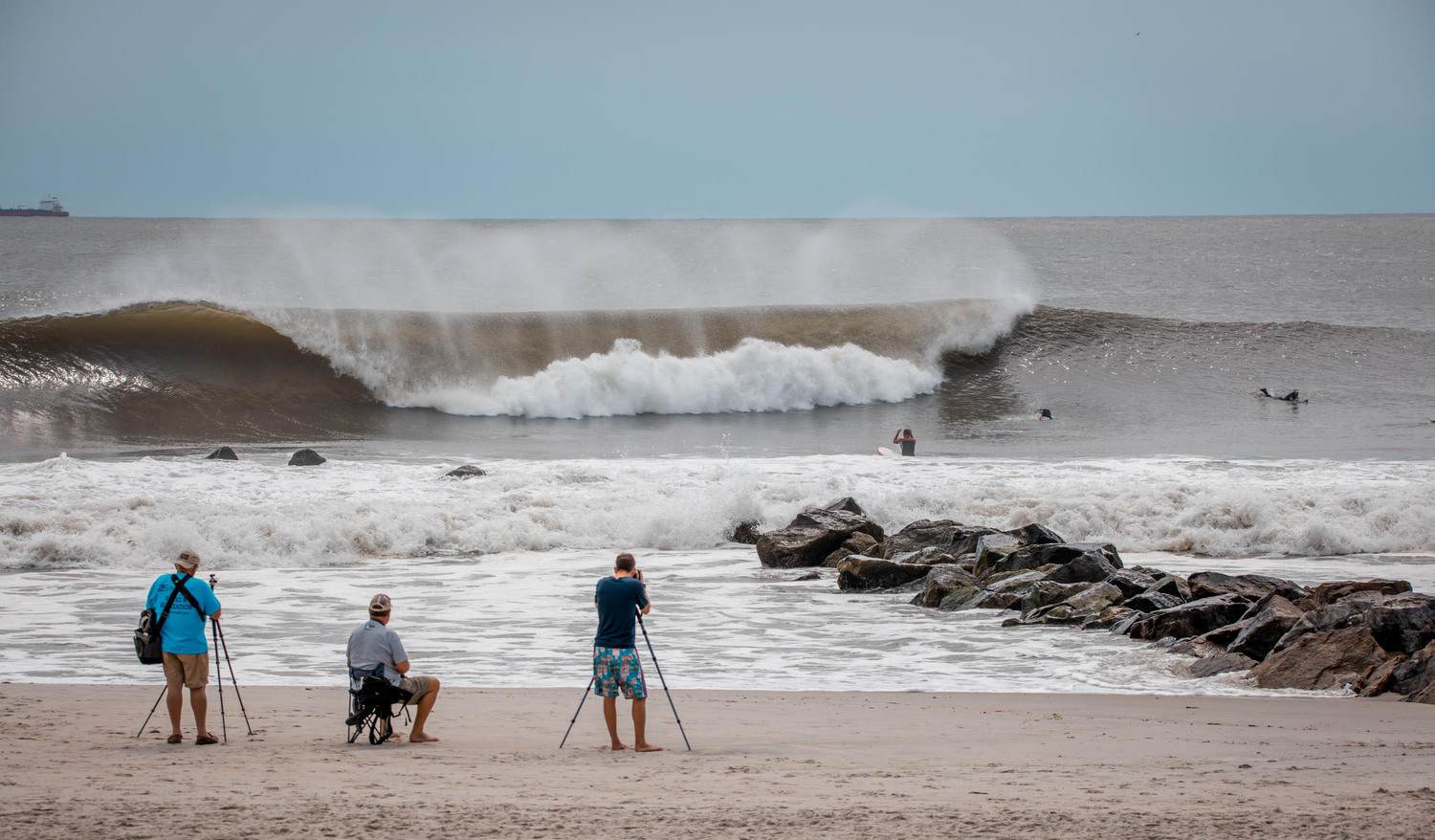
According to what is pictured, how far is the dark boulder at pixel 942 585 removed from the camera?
36.0ft

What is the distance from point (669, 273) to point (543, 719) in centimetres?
5707

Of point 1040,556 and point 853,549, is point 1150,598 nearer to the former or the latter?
point 1040,556

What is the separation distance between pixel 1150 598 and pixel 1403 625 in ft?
7.49

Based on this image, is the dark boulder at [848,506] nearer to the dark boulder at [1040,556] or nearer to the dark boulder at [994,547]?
the dark boulder at [994,547]

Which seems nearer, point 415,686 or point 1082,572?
point 415,686

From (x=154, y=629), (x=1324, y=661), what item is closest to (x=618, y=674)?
(x=154, y=629)

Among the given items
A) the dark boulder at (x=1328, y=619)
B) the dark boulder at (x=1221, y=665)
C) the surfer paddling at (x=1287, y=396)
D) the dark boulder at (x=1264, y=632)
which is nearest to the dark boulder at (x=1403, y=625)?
the dark boulder at (x=1328, y=619)

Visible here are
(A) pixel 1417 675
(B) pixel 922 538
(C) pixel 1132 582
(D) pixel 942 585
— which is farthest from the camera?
(B) pixel 922 538

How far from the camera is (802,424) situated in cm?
2473

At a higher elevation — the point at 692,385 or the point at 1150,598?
the point at 692,385

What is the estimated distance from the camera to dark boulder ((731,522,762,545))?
1457 centimetres

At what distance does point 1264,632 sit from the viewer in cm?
845

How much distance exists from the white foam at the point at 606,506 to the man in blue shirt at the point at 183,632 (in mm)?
7024

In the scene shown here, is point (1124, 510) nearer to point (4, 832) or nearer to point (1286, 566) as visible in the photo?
point (1286, 566)
